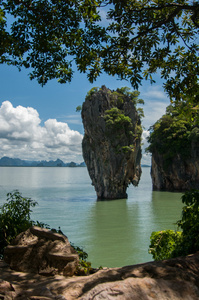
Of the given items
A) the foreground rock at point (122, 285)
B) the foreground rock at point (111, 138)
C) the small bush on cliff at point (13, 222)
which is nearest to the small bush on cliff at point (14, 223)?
the small bush on cliff at point (13, 222)

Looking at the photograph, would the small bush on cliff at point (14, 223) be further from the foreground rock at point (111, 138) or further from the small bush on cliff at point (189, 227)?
the foreground rock at point (111, 138)

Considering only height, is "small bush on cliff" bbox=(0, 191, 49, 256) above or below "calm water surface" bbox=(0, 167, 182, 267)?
above

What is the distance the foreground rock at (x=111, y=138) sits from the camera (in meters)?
33.2

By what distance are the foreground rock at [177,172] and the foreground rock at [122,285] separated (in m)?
36.0

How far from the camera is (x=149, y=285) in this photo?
307 centimetres

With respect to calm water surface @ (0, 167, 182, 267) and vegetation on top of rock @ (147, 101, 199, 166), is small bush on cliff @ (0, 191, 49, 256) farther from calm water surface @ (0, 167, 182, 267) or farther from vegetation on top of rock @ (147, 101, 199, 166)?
vegetation on top of rock @ (147, 101, 199, 166)

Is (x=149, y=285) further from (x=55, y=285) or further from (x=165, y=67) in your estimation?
(x=165, y=67)

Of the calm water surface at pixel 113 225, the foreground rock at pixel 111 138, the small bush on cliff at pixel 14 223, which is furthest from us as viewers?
the foreground rock at pixel 111 138

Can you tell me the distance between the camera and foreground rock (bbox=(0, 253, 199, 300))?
2.91m

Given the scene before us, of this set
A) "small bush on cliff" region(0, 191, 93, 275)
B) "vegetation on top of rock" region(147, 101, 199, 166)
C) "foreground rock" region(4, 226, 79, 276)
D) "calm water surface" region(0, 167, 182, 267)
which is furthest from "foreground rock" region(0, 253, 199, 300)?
"vegetation on top of rock" region(147, 101, 199, 166)

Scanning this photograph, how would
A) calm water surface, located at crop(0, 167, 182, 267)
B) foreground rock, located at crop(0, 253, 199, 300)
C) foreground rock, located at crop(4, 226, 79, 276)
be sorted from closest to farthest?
1. foreground rock, located at crop(0, 253, 199, 300)
2. foreground rock, located at crop(4, 226, 79, 276)
3. calm water surface, located at crop(0, 167, 182, 267)

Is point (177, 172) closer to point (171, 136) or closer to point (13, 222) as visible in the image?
point (171, 136)

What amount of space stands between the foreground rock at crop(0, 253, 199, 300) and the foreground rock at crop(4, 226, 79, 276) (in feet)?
0.64

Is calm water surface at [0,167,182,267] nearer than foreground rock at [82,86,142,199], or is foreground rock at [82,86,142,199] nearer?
calm water surface at [0,167,182,267]
